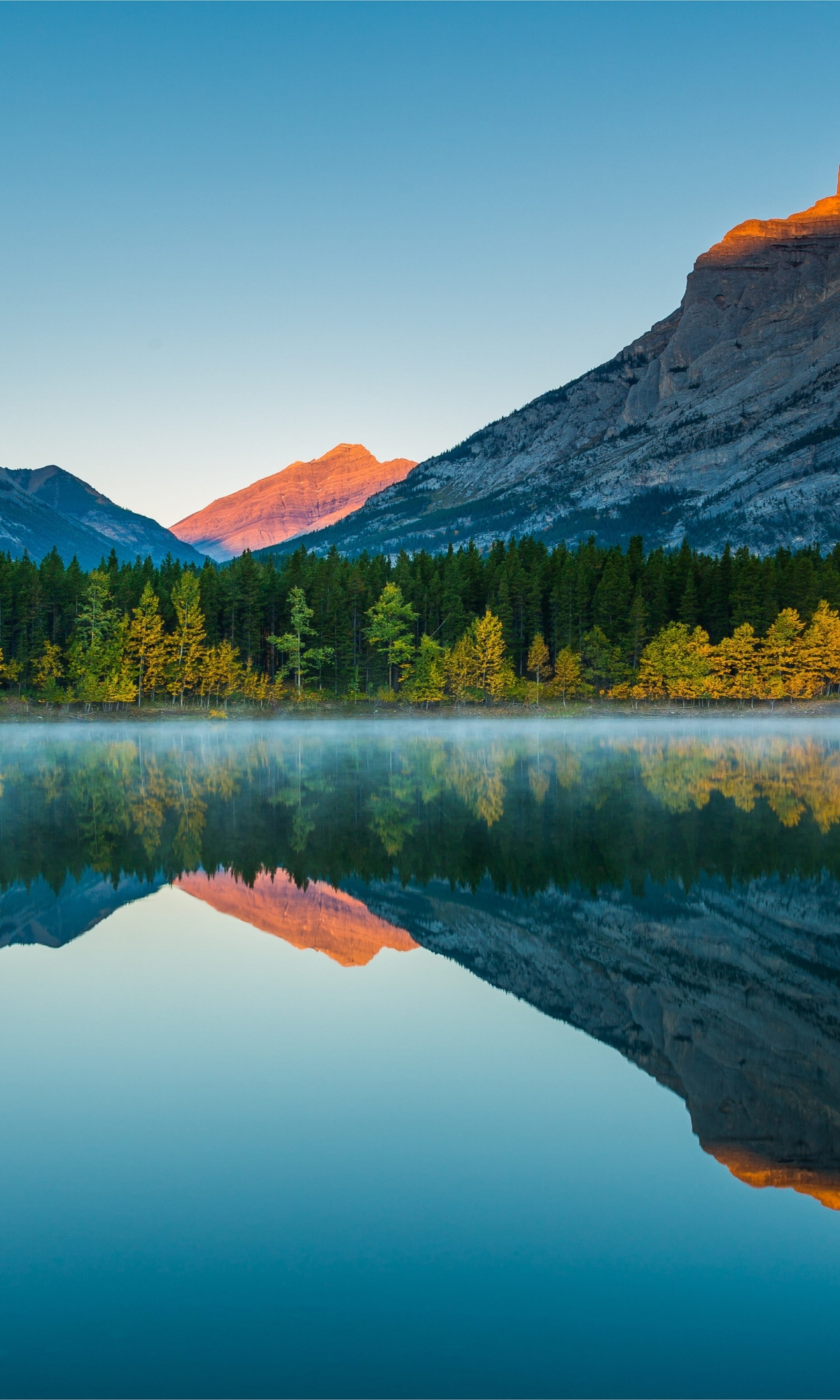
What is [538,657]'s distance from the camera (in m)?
108

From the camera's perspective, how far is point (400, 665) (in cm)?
11125

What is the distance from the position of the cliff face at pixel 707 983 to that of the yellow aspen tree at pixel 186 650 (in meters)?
85.5

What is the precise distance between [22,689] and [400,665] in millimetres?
39625

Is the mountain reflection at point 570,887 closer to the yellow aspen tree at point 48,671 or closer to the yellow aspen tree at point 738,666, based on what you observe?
the yellow aspen tree at point 48,671

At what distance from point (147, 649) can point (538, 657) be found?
134 feet

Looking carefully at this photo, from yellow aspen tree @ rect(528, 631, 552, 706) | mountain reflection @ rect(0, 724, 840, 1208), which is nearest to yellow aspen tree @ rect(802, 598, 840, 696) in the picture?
yellow aspen tree @ rect(528, 631, 552, 706)

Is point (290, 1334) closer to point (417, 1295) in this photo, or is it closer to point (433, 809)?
point (417, 1295)

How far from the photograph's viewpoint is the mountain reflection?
33.7 feet

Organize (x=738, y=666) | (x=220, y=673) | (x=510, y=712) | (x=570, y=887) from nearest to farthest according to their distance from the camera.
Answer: (x=570, y=887), (x=220, y=673), (x=510, y=712), (x=738, y=666)

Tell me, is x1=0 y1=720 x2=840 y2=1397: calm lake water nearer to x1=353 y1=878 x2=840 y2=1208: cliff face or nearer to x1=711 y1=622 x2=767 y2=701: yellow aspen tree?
x1=353 y1=878 x2=840 y2=1208: cliff face

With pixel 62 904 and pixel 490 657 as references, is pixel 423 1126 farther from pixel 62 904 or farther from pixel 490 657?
pixel 490 657

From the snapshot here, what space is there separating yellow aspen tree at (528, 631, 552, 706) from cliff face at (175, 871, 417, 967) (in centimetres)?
8912

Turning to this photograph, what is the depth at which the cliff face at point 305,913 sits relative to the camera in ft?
49.3

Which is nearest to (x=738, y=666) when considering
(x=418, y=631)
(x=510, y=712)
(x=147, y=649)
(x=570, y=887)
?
(x=510, y=712)
